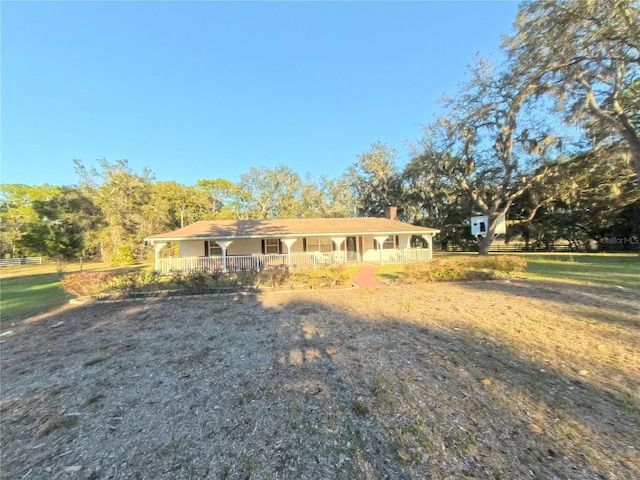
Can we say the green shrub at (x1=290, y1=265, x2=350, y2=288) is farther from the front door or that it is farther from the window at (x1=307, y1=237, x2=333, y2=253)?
the front door

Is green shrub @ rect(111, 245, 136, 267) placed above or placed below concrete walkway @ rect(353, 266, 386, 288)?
above

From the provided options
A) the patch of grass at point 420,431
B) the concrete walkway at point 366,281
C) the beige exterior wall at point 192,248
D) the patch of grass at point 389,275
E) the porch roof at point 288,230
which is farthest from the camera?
the beige exterior wall at point 192,248

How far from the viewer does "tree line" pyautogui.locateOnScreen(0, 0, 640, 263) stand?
45.2ft

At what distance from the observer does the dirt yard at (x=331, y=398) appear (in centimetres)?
229

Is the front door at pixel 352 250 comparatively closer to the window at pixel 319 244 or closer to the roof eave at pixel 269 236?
the window at pixel 319 244

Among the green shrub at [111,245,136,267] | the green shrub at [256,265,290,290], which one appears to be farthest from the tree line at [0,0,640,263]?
the green shrub at [256,265,290,290]


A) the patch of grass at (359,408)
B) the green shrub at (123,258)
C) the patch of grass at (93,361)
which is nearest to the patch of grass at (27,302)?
the patch of grass at (93,361)

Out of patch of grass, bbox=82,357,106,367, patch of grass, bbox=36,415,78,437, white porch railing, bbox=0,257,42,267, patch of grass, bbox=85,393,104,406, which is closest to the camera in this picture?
patch of grass, bbox=36,415,78,437

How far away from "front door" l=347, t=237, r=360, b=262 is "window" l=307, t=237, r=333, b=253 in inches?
54.0

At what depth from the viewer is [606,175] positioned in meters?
21.4

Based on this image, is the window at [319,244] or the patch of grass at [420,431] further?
the window at [319,244]

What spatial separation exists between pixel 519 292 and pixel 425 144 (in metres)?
20.9

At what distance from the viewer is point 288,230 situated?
18.0 meters

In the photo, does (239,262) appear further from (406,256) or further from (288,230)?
(406,256)
